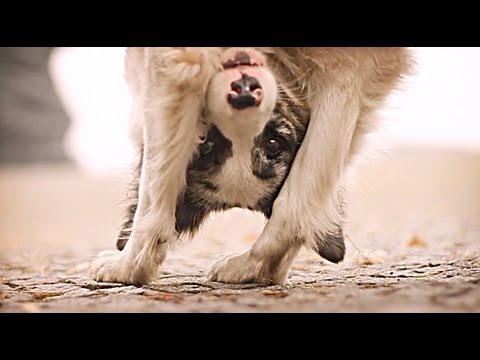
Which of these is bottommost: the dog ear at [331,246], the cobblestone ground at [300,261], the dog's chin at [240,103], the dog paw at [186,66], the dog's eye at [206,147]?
the cobblestone ground at [300,261]

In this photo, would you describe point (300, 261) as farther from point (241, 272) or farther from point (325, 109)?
point (325, 109)

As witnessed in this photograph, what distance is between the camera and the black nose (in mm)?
2484

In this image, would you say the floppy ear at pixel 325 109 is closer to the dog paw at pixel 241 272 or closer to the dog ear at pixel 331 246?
the dog ear at pixel 331 246

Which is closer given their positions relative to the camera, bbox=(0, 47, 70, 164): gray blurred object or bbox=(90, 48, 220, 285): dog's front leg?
bbox=(90, 48, 220, 285): dog's front leg

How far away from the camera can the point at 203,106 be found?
258 cm

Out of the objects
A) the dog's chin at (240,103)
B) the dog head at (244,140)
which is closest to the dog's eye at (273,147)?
the dog head at (244,140)

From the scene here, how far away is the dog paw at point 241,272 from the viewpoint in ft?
9.32

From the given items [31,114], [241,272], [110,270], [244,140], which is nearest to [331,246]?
[241,272]

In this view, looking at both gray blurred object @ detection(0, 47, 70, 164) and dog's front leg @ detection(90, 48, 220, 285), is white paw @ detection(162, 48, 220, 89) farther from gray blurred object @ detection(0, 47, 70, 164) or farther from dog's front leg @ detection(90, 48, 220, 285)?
gray blurred object @ detection(0, 47, 70, 164)

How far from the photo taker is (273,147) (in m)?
2.78

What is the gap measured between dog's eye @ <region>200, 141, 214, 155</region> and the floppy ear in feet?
1.06

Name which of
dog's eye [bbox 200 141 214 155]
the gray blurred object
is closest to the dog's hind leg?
dog's eye [bbox 200 141 214 155]

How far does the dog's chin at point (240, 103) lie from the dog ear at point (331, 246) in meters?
0.54

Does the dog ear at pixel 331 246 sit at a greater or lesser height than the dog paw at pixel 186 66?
lesser
